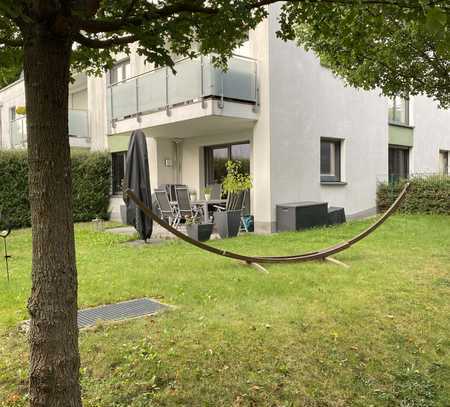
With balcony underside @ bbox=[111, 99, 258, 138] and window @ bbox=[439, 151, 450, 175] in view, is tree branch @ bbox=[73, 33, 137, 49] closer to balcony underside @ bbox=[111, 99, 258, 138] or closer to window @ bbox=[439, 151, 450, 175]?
balcony underside @ bbox=[111, 99, 258, 138]

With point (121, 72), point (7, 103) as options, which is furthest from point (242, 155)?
point (7, 103)

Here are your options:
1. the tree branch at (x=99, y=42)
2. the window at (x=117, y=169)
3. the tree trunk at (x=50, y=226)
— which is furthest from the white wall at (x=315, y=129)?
the tree trunk at (x=50, y=226)

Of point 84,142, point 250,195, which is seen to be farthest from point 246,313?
point 84,142

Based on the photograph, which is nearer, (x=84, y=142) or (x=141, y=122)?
(x=141, y=122)

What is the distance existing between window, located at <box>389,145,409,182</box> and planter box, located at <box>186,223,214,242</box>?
1052cm

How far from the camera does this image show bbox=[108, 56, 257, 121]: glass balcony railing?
1173 cm

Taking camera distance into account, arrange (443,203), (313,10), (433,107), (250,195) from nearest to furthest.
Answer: (313,10) < (250,195) < (443,203) < (433,107)

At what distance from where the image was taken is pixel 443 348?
4309mm

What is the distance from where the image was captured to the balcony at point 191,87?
11.7 m

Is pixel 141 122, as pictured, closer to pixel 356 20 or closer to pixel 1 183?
pixel 1 183

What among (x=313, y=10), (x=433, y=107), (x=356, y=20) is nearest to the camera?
(x=313, y=10)

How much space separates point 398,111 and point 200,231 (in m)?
12.3

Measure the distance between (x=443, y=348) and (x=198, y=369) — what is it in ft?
7.63

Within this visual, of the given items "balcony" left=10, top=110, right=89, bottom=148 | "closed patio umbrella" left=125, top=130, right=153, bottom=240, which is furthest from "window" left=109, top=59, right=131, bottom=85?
"closed patio umbrella" left=125, top=130, right=153, bottom=240
